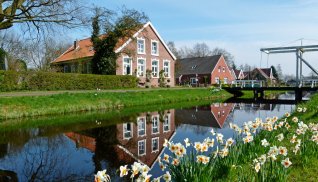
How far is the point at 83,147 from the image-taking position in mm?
8391

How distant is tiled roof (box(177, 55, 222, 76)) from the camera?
5210 cm

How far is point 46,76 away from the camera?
23.0 metres

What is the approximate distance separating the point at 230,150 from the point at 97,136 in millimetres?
6231

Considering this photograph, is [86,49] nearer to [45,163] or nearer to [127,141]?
[127,141]

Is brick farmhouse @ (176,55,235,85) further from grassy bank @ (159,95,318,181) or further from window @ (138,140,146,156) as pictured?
grassy bank @ (159,95,318,181)

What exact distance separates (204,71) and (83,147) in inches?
1774

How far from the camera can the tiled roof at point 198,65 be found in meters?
52.1

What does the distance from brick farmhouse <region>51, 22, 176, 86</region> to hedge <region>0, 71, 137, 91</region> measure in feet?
13.0

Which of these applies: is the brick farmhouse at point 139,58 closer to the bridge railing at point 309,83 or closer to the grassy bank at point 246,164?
the bridge railing at point 309,83

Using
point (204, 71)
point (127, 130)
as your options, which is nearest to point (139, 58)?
point (204, 71)

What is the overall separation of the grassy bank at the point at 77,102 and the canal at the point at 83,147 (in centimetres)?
353

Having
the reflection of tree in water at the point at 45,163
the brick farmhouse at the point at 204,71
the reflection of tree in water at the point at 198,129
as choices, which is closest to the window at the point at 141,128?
the reflection of tree in water at the point at 198,129

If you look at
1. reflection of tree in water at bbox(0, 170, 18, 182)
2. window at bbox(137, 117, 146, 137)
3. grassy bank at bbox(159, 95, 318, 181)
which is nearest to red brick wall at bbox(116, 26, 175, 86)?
window at bbox(137, 117, 146, 137)

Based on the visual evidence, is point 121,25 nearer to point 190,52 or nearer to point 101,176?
point 101,176
